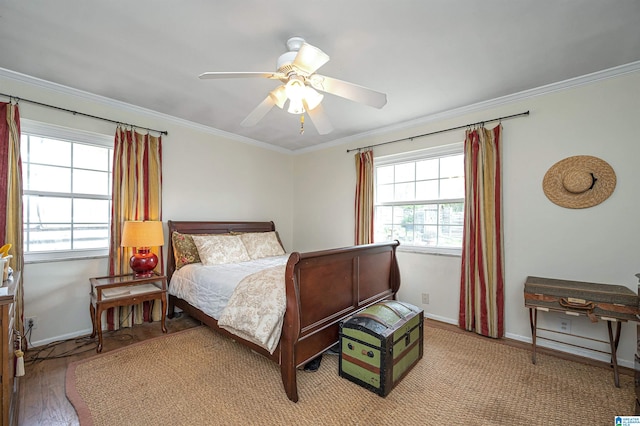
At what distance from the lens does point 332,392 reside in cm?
202

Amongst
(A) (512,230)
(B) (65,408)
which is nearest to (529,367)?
(A) (512,230)

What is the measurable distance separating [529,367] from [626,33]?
262 cm

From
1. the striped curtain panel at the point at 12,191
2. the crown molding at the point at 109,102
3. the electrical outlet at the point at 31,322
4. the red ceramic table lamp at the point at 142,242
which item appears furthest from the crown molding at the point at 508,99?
the electrical outlet at the point at 31,322

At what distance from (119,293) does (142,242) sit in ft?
1.78

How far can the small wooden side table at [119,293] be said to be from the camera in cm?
257

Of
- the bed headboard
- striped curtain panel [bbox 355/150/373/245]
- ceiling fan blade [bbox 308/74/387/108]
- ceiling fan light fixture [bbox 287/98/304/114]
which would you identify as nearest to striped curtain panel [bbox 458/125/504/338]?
striped curtain panel [bbox 355/150/373/245]

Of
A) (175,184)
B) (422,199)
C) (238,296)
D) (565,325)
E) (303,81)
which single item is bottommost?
(565,325)

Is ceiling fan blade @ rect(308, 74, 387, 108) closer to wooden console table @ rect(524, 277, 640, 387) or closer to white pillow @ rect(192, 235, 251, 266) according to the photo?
wooden console table @ rect(524, 277, 640, 387)

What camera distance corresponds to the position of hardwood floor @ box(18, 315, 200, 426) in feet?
5.83

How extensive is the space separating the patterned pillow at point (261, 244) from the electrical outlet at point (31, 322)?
2.15 meters

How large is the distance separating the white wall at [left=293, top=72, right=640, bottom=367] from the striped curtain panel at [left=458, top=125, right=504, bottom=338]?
4.1 inches

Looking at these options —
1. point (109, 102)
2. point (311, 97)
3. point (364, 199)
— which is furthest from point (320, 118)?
point (109, 102)

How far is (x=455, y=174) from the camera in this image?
335 centimetres

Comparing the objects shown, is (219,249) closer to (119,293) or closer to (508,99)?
(119,293)
